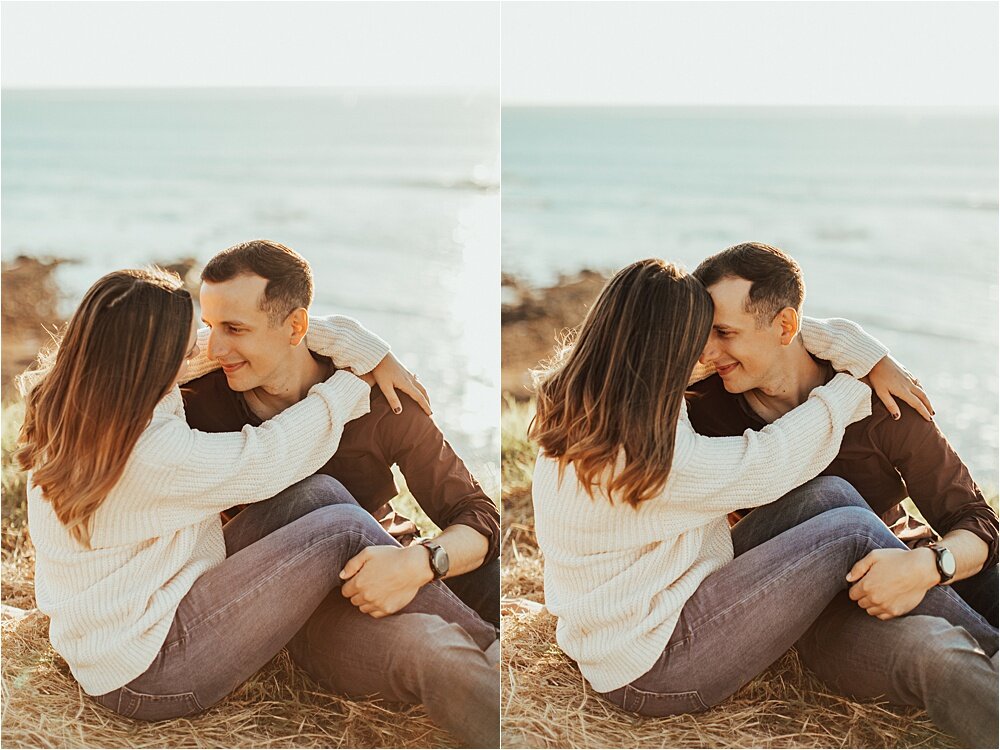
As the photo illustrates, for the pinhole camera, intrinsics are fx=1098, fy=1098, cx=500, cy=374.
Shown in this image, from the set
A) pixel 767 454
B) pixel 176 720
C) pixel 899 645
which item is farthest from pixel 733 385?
pixel 176 720

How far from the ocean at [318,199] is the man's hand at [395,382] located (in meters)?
0.03

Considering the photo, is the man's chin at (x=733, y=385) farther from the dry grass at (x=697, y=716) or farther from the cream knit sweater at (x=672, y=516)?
the dry grass at (x=697, y=716)

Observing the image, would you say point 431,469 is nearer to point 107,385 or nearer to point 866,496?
point 107,385

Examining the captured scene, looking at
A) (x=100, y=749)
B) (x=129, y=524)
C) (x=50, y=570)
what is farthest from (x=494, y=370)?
(x=100, y=749)

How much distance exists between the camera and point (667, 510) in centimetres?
245

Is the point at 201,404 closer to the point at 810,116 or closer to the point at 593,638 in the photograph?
the point at 593,638

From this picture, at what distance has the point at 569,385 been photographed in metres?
2.45

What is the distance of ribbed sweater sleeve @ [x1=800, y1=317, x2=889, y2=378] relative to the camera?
2549 millimetres

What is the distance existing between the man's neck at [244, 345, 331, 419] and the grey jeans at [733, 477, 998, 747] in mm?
1065

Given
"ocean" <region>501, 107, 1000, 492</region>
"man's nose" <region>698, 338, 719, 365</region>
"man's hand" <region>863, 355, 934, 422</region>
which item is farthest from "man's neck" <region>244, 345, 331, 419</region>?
"man's hand" <region>863, 355, 934, 422</region>

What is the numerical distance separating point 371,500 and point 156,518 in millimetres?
511

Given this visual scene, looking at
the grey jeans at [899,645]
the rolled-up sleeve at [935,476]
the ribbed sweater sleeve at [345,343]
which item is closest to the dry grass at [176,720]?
the ribbed sweater sleeve at [345,343]

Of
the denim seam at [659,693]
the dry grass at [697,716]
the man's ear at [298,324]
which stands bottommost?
the dry grass at [697,716]

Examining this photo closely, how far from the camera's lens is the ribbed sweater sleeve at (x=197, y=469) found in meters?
2.38
